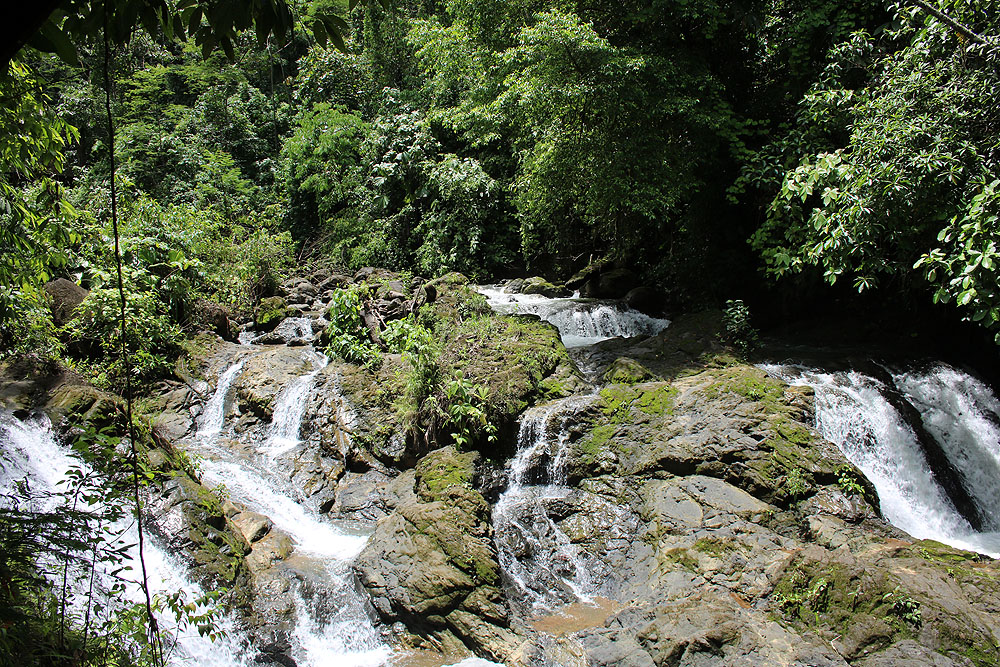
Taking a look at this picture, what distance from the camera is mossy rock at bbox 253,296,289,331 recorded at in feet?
42.0

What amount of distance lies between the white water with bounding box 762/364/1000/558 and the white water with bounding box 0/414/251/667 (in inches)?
288

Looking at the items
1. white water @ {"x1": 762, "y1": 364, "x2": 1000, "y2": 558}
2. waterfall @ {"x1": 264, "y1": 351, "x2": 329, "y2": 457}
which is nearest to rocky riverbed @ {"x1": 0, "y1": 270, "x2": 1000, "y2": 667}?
waterfall @ {"x1": 264, "y1": 351, "x2": 329, "y2": 457}

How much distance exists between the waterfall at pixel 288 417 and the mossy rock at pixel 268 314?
3578 millimetres

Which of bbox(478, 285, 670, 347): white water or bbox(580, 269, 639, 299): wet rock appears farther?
bbox(580, 269, 639, 299): wet rock

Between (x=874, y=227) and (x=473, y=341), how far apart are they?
5.74 meters

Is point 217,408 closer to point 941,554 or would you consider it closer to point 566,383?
point 566,383

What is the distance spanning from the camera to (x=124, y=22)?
6.86 feet

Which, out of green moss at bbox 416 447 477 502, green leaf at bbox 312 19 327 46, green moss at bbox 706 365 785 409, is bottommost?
green moss at bbox 416 447 477 502

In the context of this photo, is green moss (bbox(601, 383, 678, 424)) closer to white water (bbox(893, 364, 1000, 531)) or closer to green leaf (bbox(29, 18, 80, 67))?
white water (bbox(893, 364, 1000, 531))

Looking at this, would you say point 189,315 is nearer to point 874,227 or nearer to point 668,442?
point 668,442

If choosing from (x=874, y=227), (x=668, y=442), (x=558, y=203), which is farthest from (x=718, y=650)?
(x=558, y=203)

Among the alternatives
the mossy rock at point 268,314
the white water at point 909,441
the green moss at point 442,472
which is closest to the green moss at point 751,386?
the white water at point 909,441

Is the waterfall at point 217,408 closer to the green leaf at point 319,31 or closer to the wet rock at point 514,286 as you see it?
the wet rock at point 514,286

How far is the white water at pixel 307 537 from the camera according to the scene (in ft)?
17.3
